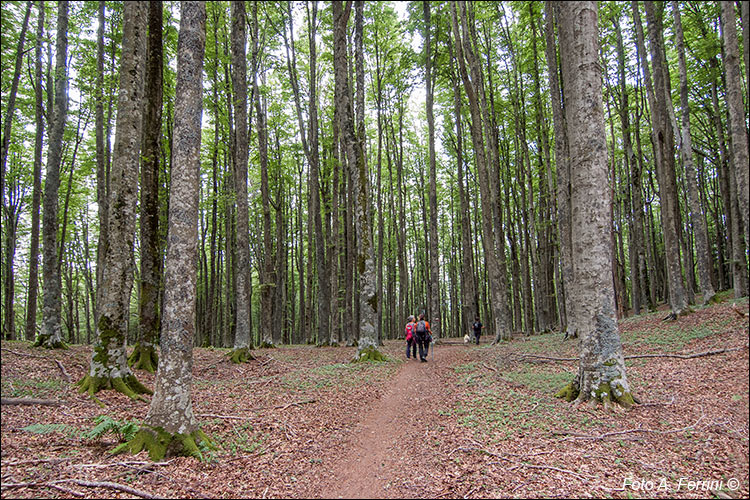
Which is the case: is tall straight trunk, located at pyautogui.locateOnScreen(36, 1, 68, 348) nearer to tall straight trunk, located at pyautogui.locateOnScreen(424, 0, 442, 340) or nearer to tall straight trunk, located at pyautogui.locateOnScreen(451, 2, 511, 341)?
tall straight trunk, located at pyautogui.locateOnScreen(424, 0, 442, 340)

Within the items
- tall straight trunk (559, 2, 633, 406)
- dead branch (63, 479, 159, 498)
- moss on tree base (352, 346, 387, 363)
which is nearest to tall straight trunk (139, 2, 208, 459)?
dead branch (63, 479, 159, 498)

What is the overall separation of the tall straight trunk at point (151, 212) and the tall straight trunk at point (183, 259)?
5456mm

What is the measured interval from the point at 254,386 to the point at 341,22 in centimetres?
1258

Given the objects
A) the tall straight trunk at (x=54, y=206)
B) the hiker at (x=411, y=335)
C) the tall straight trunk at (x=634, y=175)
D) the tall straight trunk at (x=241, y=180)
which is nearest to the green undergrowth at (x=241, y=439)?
the tall straight trunk at (x=241, y=180)

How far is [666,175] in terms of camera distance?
12.8 metres

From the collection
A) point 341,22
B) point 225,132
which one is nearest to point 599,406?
point 341,22

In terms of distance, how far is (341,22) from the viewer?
13.4 meters

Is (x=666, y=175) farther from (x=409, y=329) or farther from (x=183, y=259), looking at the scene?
(x=183, y=259)

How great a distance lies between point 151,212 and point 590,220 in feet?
34.2

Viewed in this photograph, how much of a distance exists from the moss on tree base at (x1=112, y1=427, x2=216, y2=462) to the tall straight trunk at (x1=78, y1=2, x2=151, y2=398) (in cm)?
295

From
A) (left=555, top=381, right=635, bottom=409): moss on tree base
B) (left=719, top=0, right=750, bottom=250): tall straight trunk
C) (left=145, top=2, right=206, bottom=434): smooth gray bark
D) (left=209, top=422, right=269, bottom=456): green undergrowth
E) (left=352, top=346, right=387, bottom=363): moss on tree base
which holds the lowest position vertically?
(left=352, top=346, right=387, bottom=363): moss on tree base

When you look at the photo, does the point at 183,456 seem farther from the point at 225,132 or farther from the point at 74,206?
the point at 74,206

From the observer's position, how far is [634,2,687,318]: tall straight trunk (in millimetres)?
12094

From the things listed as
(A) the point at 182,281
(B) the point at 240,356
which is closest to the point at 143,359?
(B) the point at 240,356
